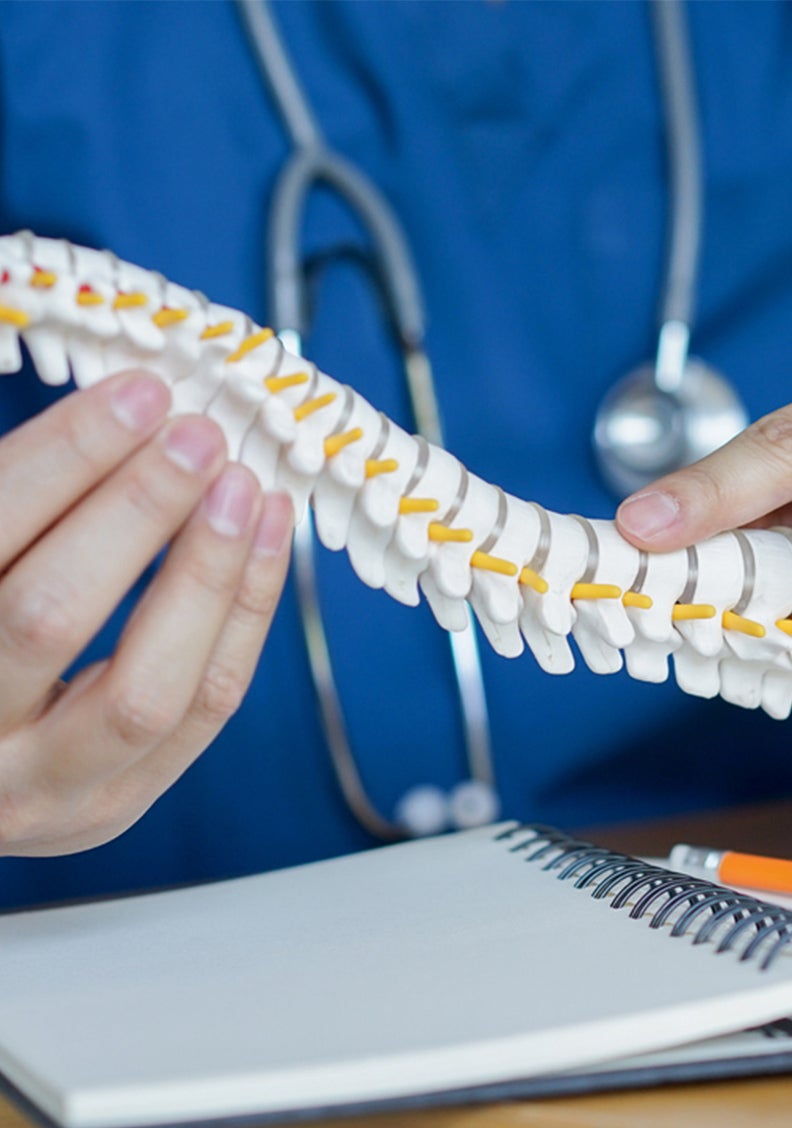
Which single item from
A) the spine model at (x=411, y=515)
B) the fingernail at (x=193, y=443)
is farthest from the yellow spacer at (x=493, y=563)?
the fingernail at (x=193, y=443)

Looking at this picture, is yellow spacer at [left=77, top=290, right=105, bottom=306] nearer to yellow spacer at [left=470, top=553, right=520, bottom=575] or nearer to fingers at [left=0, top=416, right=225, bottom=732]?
fingers at [left=0, top=416, right=225, bottom=732]

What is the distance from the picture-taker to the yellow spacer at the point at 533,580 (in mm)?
513

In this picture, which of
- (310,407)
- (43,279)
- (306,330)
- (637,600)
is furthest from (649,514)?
(306,330)

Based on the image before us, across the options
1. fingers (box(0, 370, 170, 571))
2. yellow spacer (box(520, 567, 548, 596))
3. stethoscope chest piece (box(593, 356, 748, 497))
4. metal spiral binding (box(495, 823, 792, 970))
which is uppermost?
stethoscope chest piece (box(593, 356, 748, 497))

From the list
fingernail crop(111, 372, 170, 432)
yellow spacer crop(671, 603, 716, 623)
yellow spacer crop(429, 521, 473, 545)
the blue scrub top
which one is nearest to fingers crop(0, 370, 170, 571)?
fingernail crop(111, 372, 170, 432)

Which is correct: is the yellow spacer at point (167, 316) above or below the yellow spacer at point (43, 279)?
above

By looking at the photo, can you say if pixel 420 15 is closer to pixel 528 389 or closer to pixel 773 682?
pixel 528 389

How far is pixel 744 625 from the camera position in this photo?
0.53 m

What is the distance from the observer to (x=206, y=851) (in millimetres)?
825

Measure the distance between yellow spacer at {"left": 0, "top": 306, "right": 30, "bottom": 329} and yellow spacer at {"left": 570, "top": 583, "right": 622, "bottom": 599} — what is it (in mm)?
231

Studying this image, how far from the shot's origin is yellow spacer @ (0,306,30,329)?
448mm

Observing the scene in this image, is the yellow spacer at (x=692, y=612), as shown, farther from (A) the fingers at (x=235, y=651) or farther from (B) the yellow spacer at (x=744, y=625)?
(A) the fingers at (x=235, y=651)

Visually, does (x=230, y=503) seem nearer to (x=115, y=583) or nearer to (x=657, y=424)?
(x=115, y=583)

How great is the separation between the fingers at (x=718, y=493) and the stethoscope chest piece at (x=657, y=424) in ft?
0.67
